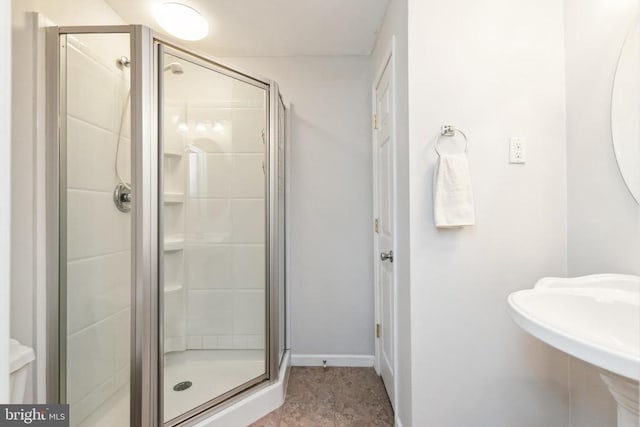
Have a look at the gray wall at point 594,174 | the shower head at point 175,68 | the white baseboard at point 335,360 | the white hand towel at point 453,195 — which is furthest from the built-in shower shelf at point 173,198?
the gray wall at point 594,174

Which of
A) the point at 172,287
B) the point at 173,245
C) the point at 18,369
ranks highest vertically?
the point at 173,245

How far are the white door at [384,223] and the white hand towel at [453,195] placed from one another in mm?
392

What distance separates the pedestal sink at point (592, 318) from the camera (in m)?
0.67

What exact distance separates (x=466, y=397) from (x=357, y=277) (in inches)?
41.2

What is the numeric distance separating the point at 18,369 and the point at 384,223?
1783 millimetres

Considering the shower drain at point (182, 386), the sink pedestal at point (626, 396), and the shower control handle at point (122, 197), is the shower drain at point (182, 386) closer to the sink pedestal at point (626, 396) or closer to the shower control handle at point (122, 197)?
the shower control handle at point (122, 197)

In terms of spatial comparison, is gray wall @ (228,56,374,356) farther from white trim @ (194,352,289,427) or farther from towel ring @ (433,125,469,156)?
towel ring @ (433,125,469,156)

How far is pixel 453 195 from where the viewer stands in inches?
46.9

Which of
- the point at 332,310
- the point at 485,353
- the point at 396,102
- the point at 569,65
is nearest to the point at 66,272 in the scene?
the point at 332,310

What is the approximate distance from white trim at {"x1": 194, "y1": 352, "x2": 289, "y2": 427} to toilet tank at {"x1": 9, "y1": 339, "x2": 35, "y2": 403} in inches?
27.6

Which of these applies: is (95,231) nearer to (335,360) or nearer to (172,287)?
(172,287)

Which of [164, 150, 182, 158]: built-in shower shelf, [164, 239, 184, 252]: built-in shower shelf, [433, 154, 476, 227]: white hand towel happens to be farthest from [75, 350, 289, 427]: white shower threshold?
[433, 154, 476, 227]: white hand towel

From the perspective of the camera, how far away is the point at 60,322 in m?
1.28

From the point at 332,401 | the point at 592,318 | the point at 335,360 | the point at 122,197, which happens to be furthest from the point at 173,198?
the point at 592,318
